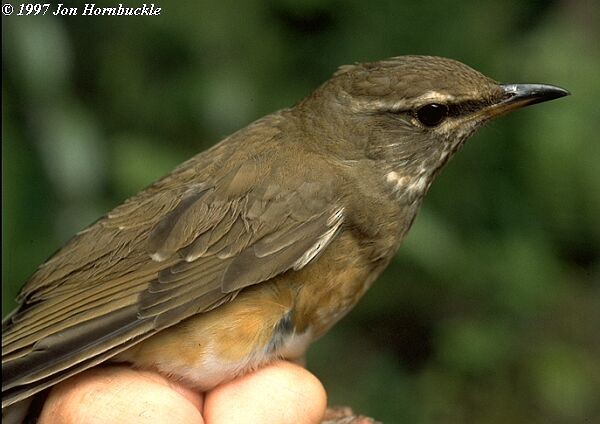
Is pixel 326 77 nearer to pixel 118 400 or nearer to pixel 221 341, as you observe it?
pixel 221 341

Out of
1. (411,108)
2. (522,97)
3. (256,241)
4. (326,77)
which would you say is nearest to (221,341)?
(256,241)

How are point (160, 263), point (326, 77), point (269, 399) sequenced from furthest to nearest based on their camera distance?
point (326, 77)
point (160, 263)
point (269, 399)

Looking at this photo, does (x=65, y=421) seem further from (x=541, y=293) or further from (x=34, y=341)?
(x=541, y=293)

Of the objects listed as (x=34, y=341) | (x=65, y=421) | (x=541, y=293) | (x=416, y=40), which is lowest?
(x=541, y=293)

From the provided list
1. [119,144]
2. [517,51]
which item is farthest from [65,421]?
[517,51]

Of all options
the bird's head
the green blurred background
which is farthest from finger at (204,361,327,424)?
the green blurred background

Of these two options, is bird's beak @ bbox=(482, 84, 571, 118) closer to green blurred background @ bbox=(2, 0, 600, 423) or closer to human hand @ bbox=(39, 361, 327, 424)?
green blurred background @ bbox=(2, 0, 600, 423)

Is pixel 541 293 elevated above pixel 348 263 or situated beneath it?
situated beneath
